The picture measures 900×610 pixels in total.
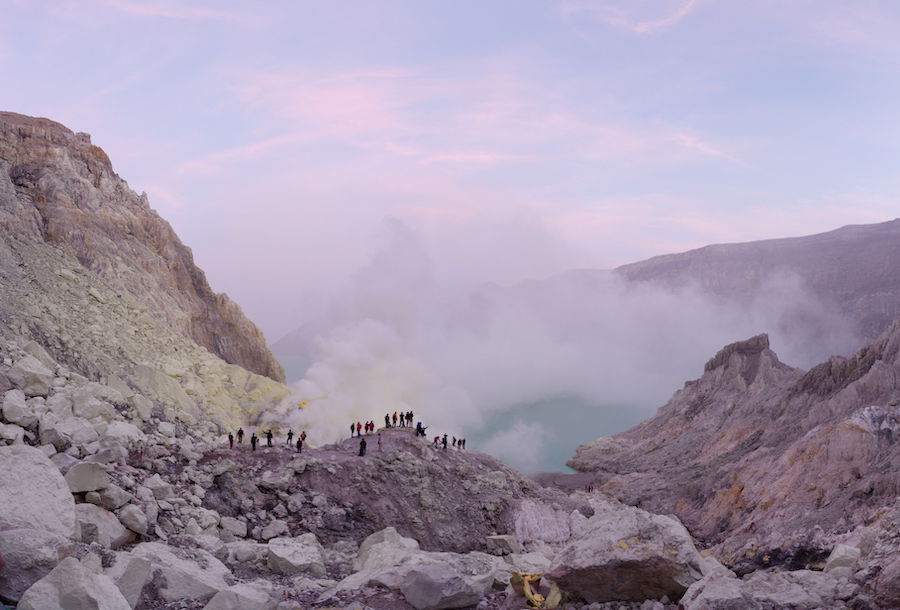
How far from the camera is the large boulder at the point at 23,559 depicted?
7.41 meters

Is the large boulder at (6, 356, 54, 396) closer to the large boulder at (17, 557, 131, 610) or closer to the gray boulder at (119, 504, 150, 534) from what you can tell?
the gray boulder at (119, 504, 150, 534)

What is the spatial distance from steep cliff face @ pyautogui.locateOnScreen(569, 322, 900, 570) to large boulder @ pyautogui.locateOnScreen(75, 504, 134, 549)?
72.0ft

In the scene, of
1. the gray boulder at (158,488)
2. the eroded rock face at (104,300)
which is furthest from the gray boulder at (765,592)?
the eroded rock face at (104,300)

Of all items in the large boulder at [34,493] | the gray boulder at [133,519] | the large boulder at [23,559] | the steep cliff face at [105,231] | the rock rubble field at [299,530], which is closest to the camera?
the large boulder at [23,559]

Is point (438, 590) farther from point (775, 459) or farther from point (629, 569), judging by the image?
point (775, 459)

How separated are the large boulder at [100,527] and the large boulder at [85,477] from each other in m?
0.61

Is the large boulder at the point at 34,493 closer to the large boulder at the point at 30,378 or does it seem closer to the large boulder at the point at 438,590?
the large boulder at the point at 438,590

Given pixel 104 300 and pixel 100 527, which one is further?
pixel 104 300

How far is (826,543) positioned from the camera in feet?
73.3

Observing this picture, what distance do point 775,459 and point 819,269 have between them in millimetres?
106322

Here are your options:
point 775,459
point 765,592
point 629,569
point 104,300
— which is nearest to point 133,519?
point 629,569

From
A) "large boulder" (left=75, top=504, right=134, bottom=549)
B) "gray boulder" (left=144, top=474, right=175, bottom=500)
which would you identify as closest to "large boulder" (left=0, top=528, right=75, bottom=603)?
"large boulder" (left=75, top=504, right=134, bottom=549)

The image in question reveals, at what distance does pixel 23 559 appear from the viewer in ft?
25.0

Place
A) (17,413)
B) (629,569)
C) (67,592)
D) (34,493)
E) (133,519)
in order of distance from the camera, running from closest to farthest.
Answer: (67,592) < (629,569) < (34,493) < (133,519) < (17,413)
